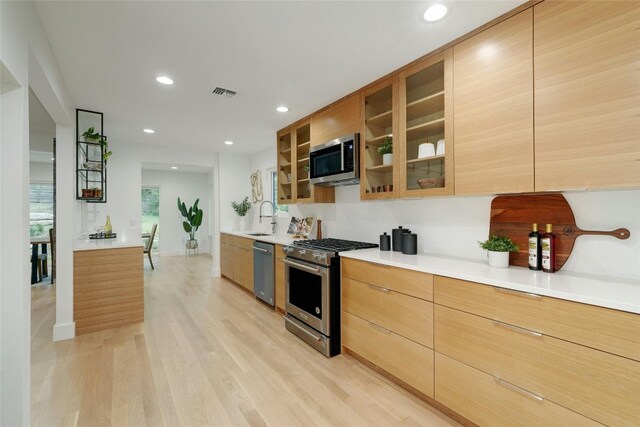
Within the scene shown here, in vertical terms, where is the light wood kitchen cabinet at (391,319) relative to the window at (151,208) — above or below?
below

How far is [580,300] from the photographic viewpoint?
4.11 ft

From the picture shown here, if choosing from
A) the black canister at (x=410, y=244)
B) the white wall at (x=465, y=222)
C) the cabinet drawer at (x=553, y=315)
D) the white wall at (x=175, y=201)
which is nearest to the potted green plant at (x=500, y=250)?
the white wall at (x=465, y=222)

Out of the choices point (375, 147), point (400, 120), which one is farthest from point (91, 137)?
Answer: point (400, 120)

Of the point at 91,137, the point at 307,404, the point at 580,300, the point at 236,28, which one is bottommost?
the point at 307,404

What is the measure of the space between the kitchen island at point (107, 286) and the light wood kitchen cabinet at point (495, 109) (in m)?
3.50

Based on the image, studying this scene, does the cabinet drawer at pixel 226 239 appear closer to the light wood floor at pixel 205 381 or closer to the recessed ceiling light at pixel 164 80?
the light wood floor at pixel 205 381

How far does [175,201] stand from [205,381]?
698cm

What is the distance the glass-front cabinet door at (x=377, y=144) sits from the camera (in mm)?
2586

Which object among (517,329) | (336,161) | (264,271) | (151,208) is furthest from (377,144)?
(151,208)

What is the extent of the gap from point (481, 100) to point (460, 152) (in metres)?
0.34

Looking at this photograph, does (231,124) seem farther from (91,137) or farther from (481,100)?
(481,100)

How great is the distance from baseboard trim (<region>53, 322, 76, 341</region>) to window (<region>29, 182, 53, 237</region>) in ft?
17.2

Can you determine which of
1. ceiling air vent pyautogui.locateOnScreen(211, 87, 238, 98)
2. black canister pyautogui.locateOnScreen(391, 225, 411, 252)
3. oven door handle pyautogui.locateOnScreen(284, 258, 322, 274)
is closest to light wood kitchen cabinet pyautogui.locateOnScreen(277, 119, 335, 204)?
oven door handle pyautogui.locateOnScreen(284, 258, 322, 274)

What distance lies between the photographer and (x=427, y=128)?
88.7 inches
